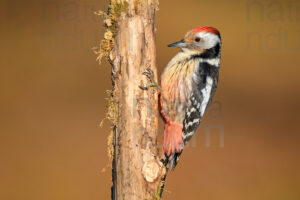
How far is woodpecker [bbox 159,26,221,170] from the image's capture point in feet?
11.8

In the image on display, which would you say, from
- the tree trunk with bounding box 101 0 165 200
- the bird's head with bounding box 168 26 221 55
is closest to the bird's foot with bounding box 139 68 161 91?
the tree trunk with bounding box 101 0 165 200

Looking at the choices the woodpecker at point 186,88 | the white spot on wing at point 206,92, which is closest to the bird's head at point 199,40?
the woodpecker at point 186,88

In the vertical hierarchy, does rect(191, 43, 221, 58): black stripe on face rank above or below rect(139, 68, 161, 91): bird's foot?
above

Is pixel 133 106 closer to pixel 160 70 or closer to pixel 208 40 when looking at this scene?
pixel 208 40

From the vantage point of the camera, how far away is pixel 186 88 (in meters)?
3.64

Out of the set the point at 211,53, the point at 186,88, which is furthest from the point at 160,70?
the point at 186,88

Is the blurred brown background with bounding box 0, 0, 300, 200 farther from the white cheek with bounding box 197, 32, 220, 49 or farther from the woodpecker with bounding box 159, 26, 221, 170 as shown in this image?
the white cheek with bounding box 197, 32, 220, 49

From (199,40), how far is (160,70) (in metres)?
4.77

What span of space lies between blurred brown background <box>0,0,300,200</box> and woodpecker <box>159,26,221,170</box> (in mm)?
3220
